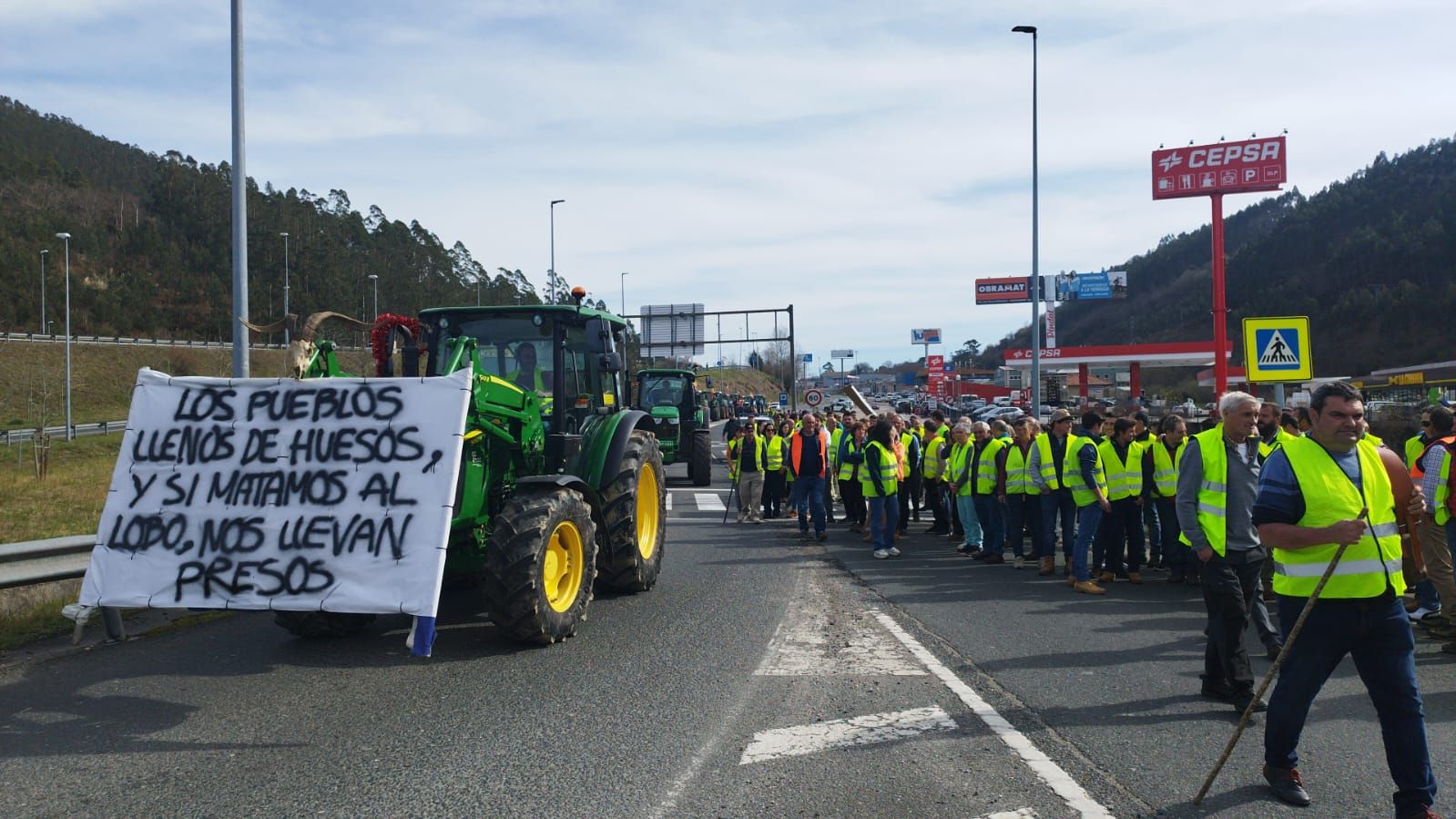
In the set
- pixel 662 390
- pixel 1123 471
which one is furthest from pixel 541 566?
pixel 662 390

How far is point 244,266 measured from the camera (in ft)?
37.5

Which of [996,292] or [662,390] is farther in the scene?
[996,292]

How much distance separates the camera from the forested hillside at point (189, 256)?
8262 cm

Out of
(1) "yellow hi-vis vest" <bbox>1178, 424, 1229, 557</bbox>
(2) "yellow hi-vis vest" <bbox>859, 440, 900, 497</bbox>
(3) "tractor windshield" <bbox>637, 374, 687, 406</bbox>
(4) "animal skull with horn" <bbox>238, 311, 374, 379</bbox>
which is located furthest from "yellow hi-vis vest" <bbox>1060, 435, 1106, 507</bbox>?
(3) "tractor windshield" <bbox>637, 374, 687, 406</bbox>

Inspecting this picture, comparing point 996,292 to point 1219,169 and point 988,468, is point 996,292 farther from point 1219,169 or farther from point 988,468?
point 988,468

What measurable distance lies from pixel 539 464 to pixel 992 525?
6.27 metres

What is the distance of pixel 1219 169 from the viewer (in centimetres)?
4803

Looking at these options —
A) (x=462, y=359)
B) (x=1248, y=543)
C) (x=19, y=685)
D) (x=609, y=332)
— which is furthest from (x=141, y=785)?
(x=1248, y=543)

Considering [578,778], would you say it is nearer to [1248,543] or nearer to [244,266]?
[1248,543]

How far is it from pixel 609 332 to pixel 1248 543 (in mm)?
5610

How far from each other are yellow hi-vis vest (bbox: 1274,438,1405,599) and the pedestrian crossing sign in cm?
882

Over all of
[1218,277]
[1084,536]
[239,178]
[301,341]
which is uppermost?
[1218,277]

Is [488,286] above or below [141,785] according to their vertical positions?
above

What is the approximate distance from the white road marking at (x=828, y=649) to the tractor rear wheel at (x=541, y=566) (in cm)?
152
